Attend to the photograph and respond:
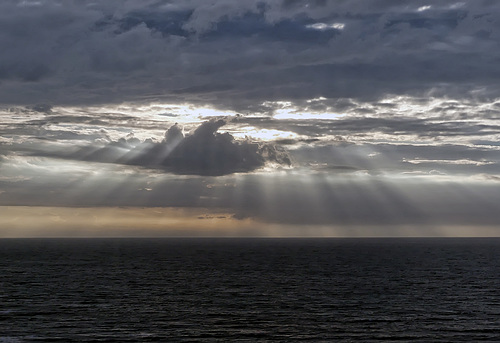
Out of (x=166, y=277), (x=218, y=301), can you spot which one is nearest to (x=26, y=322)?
(x=218, y=301)

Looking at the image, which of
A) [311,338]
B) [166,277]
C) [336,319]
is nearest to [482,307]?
[336,319]

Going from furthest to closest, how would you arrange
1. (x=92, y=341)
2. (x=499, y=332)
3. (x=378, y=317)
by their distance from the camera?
1. (x=378, y=317)
2. (x=499, y=332)
3. (x=92, y=341)

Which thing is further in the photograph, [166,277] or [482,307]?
[166,277]

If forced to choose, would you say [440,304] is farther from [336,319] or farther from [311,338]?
[311,338]

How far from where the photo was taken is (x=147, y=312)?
7044cm

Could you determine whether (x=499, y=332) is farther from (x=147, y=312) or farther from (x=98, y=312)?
(x=98, y=312)

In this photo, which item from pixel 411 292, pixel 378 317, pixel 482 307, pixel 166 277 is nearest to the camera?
pixel 378 317

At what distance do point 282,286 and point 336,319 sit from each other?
3542cm

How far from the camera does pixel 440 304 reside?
258 feet

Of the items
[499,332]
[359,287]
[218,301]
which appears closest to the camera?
[499,332]

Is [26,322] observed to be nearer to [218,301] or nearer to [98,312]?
[98,312]

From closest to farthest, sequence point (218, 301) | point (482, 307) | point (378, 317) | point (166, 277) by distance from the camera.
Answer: point (378, 317), point (482, 307), point (218, 301), point (166, 277)

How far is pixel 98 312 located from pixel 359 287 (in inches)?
1901

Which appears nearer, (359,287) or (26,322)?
(26,322)
